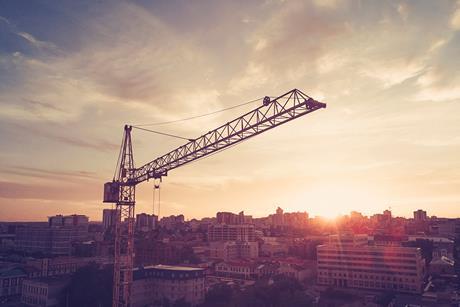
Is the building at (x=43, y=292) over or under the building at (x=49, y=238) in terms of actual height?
under

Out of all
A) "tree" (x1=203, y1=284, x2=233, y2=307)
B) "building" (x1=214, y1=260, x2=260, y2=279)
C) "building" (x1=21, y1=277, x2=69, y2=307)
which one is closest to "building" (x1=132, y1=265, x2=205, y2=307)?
"tree" (x1=203, y1=284, x2=233, y2=307)

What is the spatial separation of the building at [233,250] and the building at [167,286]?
4053 centimetres

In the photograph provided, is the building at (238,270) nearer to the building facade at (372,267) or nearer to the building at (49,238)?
the building facade at (372,267)

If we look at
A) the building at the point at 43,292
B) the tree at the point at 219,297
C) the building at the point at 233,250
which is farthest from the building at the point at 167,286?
the building at the point at 233,250

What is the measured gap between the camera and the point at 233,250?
311ft

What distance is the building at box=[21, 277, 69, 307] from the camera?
50969mm

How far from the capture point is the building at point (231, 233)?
114 metres

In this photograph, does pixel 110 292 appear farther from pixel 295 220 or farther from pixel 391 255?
pixel 295 220

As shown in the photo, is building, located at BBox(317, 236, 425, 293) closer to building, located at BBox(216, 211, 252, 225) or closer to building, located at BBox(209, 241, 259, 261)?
building, located at BBox(209, 241, 259, 261)

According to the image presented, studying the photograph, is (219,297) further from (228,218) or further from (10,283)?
(228,218)

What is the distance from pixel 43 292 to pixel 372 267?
5042 centimetres

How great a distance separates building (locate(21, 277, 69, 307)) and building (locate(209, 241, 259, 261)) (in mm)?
43853

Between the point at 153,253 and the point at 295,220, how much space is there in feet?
414

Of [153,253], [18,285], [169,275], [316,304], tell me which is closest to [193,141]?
[169,275]
